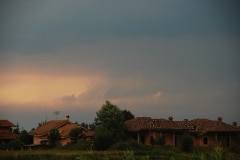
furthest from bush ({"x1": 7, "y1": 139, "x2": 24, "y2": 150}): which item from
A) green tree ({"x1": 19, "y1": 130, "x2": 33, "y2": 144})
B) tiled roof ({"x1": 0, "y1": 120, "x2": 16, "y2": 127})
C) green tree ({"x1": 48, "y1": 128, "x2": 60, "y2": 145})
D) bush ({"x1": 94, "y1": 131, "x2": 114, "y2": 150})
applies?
tiled roof ({"x1": 0, "y1": 120, "x2": 16, "y2": 127})

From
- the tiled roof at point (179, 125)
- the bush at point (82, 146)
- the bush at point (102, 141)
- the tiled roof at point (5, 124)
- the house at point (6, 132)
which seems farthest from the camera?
the tiled roof at point (5, 124)

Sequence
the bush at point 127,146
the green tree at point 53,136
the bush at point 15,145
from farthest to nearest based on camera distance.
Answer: the green tree at point 53,136 → the bush at point 15,145 → the bush at point 127,146

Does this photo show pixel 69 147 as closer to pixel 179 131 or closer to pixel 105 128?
pixel 105 128

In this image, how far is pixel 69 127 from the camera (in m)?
55.3

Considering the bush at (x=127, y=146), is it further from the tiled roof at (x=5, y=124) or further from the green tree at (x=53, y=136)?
the tiled roof at (x=5, y=124)

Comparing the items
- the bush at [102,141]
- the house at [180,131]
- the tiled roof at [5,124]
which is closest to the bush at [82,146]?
the bush at [102,141]

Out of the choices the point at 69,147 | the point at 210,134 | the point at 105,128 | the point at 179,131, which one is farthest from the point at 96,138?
the point at 210,134

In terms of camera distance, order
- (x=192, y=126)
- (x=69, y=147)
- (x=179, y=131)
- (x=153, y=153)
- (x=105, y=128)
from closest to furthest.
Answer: (x=153, y=153) → (x=69, y=147) → (x=105, y=128) → (x=179, y=131) → (x=192, y=126)

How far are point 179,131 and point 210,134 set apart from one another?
3.83 metres

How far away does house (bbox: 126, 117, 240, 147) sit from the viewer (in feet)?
164

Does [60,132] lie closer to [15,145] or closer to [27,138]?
[27,138]

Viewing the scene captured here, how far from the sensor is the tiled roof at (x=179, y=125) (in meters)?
50.4

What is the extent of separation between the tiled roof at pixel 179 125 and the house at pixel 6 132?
14.1 meters

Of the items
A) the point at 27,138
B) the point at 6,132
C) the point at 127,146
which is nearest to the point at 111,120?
the point at 127,146
